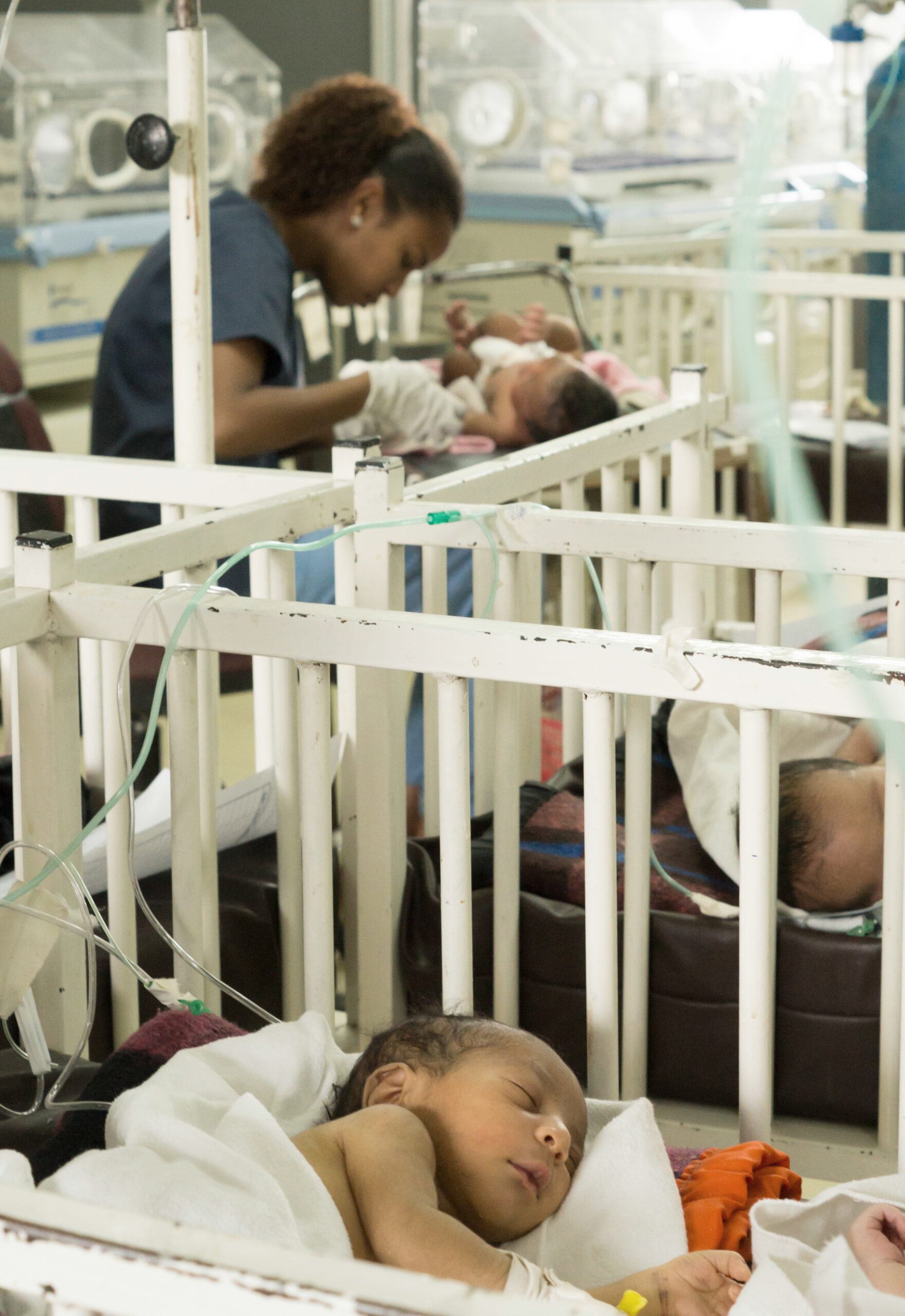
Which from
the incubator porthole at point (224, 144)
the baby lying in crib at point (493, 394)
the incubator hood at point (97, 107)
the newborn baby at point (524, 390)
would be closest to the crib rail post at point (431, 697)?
the baby lying in crib at point (493, 394)

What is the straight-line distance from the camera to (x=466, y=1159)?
89 cm

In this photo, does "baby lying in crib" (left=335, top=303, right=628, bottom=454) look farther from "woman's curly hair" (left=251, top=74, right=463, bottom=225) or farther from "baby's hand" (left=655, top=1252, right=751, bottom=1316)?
"baby's hand" (left=655, top=1252, right=751, bottom=1316)

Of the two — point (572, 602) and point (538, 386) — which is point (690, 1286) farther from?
point (538, 386)

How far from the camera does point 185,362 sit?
1444 mm

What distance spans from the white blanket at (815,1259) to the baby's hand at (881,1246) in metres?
0.02

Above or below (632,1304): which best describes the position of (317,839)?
above

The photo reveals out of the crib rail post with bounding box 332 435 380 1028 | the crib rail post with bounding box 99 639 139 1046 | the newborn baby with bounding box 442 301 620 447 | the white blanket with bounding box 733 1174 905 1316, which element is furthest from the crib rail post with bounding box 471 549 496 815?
the newborn baby with bounding box 442 301 620 447

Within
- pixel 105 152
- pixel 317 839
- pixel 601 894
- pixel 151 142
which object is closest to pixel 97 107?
pixel 105 152

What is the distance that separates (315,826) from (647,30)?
3.70 meters

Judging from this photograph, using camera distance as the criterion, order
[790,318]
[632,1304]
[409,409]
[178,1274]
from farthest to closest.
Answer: [790,318], [409,409], [632,1304], [178,1274]

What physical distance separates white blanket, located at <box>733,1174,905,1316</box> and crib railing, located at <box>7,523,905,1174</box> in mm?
97

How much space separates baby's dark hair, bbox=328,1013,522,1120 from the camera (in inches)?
36.8

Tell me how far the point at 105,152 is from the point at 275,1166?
319 cm

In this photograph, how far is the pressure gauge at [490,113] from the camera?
4.15 m
